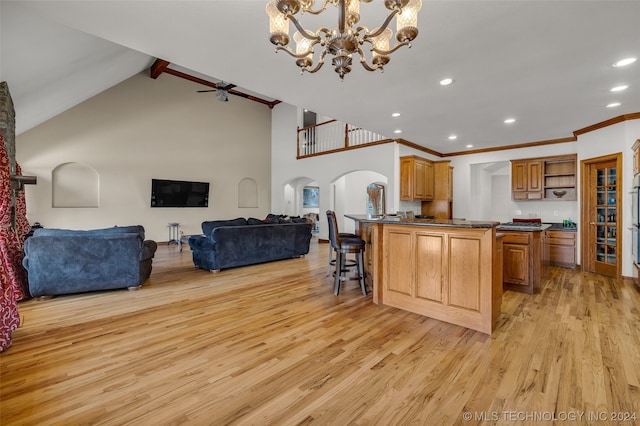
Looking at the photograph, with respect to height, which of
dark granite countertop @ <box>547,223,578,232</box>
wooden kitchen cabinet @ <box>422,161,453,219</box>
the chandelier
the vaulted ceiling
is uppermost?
the vaulted ceiling

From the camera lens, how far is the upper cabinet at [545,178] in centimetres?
603

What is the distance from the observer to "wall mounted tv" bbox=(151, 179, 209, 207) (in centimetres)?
827

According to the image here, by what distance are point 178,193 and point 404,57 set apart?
7.70 meters

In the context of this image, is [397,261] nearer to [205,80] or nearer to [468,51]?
[468,51]

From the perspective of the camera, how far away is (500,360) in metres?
2.19

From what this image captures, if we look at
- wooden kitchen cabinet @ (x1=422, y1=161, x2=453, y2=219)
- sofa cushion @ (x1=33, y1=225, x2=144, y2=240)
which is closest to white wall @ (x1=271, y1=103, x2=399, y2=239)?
wooden kitchen cabinet @ (x1=422, y1=161, x2=453, y2=219)

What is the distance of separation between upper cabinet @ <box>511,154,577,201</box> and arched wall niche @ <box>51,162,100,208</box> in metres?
10.2

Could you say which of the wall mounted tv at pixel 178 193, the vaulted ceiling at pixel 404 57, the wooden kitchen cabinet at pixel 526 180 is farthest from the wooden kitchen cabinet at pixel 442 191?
the wall mounted tv at pixel 178 193

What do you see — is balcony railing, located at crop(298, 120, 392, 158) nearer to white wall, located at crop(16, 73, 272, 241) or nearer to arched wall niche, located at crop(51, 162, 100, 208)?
white wall, located at crop(16, 73, 272, 241)

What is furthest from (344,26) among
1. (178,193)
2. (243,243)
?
(178,193)

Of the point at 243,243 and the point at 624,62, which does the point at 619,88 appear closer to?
the point at 624,62

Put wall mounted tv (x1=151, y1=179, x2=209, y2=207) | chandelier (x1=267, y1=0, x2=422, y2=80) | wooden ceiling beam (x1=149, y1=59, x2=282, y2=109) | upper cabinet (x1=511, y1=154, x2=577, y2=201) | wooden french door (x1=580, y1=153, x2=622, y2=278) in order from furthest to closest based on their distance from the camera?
wall mounted tv (x1=151, y1=179, x2=209, y2=207)
wooden ceiling beam (x1=149, y1=59, x2=282, y2=109)
upper cabinet (x1=511, y1=154, x2=577, y2=201)
wooden french door (x1=580, y1=153, x2=622, y2=278)
chandelier (x1=267, y1=0, x2=422, y2=80)

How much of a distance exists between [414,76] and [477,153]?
4817 mm

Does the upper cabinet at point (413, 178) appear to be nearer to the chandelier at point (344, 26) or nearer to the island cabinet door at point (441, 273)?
the island cabinet door at point (441, 273)
